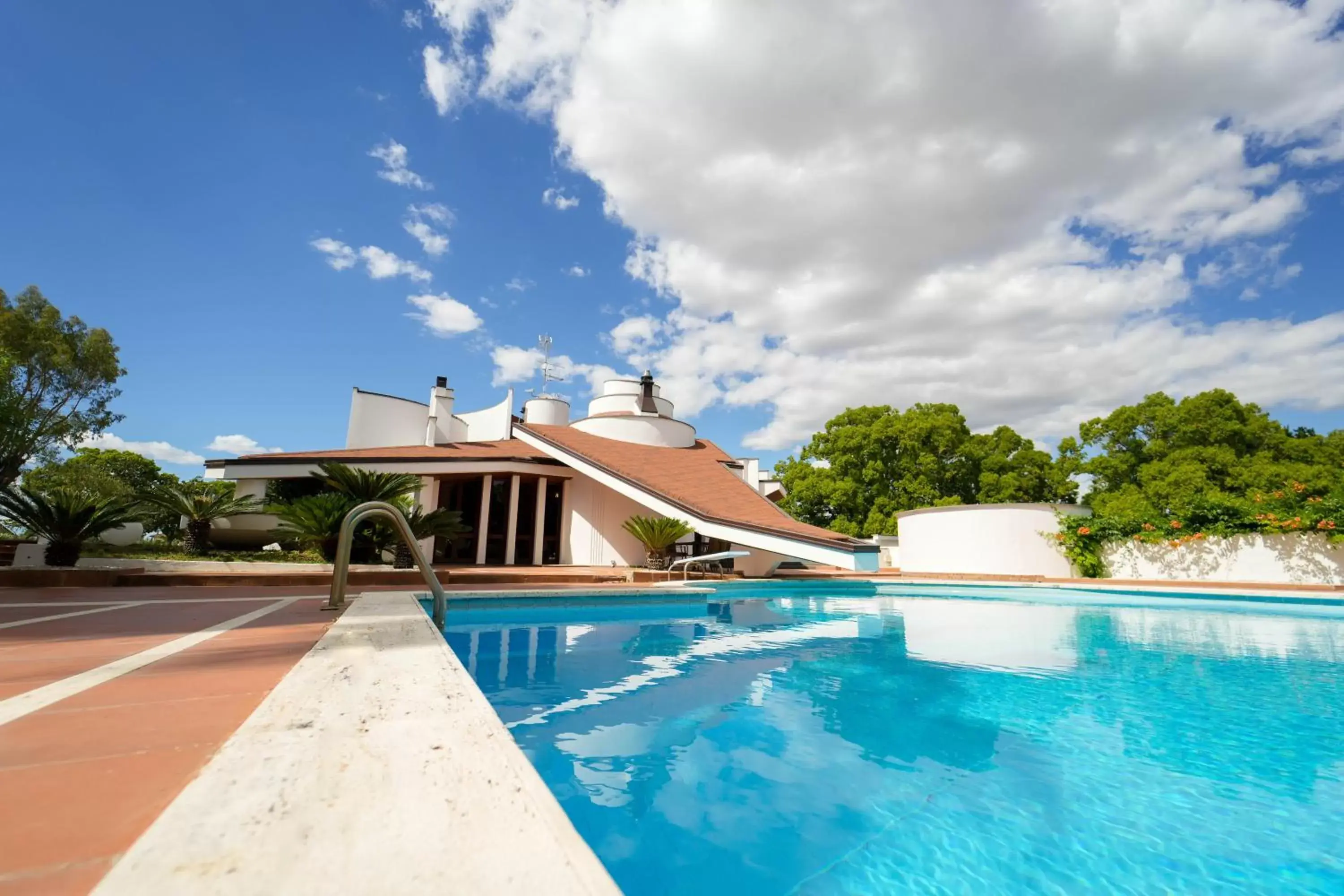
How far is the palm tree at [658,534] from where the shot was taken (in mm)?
15914

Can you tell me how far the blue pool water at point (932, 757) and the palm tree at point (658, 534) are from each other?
22.9 ft

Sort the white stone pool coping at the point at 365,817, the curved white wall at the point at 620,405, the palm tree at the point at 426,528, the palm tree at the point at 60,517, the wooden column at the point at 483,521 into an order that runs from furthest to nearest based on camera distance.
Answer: the curved white wall at the point at 620,405 → the wooden column at the point at 483,521 → the palm tree at the point at 426,528 → the palm tree at the point at 60,517 → the white stone pool coping at the point at 365,817

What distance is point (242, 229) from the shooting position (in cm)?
1385

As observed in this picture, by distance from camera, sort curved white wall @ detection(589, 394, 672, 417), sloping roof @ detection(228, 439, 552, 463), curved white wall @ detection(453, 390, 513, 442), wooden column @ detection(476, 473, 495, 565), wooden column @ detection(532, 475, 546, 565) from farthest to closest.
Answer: curved white wall @ detection(589, 394, 672, 417)
curved white wall @ detection(453, 390, 513, 442)
wooden column @ detection(532, 475, 546, 565)
wooden column @ detection(476, 473, 495, 565)
sloping roof @ detection(228, 439, 552, 463)

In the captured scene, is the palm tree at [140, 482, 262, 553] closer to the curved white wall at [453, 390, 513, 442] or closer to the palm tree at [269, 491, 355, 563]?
the palm tree at [269, 491, 355, 563]

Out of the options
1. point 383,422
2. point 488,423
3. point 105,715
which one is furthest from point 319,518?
point 488,423

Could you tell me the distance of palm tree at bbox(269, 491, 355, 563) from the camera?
11.3 meters

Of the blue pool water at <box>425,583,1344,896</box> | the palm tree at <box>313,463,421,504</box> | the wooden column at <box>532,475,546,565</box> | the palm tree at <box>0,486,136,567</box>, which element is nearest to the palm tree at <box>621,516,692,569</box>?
the wooden column at <box>532,475,546,565</box>

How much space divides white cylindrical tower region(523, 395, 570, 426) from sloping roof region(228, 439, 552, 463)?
5118 millimetres

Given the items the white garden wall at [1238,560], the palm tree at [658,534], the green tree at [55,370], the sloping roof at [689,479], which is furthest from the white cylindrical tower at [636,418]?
the green tree at [55,370]

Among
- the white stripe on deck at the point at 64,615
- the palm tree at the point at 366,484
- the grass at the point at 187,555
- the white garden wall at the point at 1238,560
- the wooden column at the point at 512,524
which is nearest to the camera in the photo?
the white stripe on deck at the point at 64,615

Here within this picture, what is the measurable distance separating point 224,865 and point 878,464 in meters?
32.5

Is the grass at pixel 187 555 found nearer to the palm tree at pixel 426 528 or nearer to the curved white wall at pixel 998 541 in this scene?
the palm tree at pixel 426 528

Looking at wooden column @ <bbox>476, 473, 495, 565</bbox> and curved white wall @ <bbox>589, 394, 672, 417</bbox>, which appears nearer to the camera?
wooden column @ <bbox>476, 473, 495, 565</bbox>
